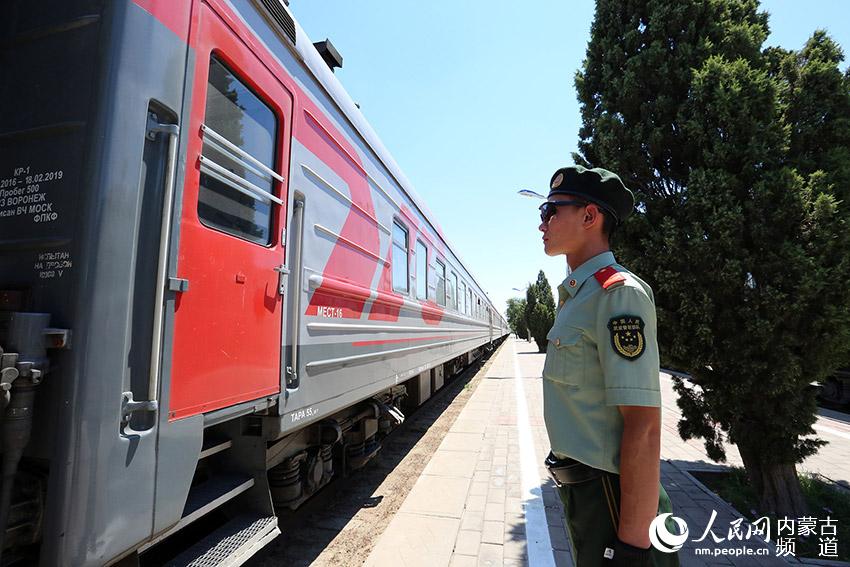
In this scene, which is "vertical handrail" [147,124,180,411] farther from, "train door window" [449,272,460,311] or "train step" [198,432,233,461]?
"train door window" [449,272,460,311]

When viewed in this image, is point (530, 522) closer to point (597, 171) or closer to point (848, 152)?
point (597, 171)

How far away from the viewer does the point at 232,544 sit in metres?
2.20

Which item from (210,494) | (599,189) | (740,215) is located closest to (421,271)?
(740,215)

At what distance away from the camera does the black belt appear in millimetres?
1399

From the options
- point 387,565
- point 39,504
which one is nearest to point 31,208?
point 39,504

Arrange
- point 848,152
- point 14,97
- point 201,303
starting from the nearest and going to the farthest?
point 14,97, point 201,303, point 848,152

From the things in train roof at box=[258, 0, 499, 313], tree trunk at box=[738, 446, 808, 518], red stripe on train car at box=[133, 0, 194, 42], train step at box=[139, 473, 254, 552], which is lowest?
tree trunk at box=[738, 446, 808, 518]

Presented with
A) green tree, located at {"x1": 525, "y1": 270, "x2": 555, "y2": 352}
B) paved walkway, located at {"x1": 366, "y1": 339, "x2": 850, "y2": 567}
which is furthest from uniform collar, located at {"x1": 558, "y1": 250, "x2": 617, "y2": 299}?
green tree, located at {"x1": 525, "y1": 270, "x2": 555, "y2": 352}

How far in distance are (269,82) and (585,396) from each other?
7.74ft

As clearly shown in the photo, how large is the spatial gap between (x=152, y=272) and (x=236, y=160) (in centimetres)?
82

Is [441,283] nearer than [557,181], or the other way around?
[557,181]

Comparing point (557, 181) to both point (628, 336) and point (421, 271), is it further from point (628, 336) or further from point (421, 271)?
point (421, 271)

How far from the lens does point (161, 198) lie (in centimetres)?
172

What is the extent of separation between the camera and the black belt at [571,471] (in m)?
1.40
